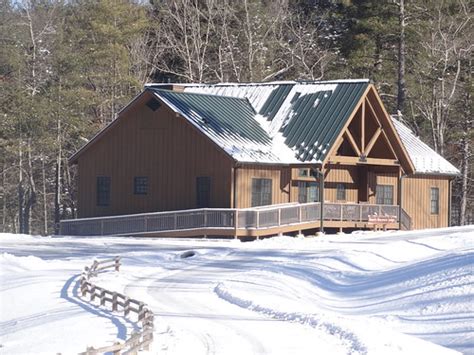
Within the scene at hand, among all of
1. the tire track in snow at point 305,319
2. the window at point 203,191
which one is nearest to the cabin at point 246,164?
the window at point 203,191

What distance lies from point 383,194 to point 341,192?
2.95 m

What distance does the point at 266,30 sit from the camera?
239 ft

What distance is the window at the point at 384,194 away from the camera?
54.7m

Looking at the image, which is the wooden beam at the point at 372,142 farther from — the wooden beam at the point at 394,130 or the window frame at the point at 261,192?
the window frame at the point at 261,192

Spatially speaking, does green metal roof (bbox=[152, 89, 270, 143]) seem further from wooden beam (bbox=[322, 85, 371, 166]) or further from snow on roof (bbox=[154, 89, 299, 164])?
wooden beam (bbox=[322, 85, 371, 166])

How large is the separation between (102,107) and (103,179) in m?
19.9

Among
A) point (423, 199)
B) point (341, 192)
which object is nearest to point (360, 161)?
point (341, 192)

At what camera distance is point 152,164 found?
48.7m

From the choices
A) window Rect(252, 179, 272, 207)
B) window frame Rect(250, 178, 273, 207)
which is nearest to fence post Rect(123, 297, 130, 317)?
window frame Rect(250, 178, 273, 207)

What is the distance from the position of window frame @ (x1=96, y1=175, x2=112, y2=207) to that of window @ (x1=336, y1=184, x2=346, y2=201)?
37.7 ft

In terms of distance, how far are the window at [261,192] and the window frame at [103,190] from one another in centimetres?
744

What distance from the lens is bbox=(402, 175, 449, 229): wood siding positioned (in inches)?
2221

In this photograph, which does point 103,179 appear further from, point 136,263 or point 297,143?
point 136,263

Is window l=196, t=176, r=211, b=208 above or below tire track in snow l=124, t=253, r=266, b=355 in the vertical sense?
above
